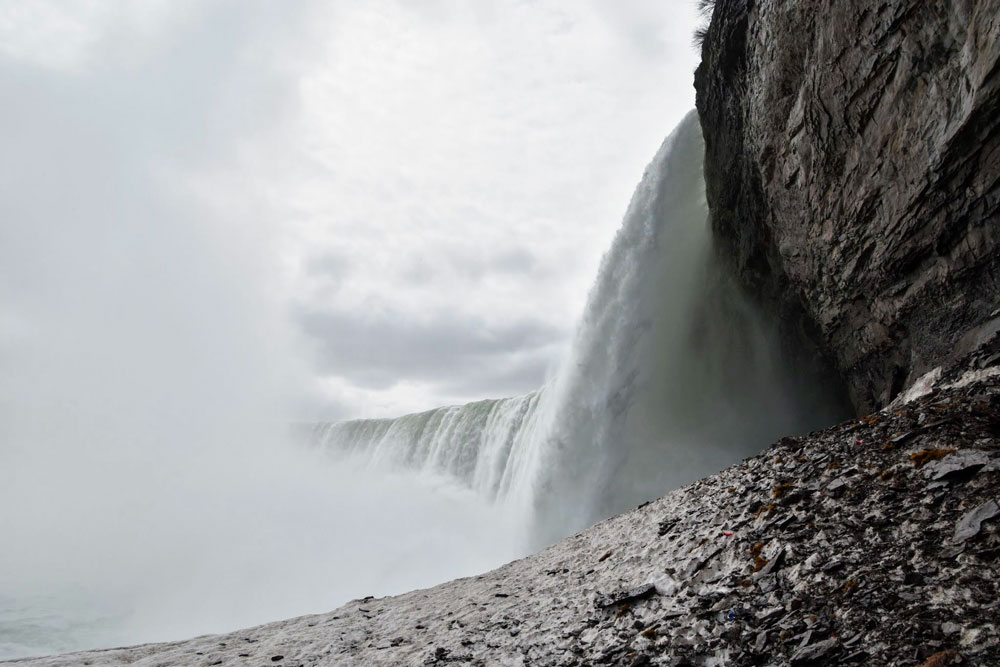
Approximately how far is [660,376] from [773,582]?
37.5 feet

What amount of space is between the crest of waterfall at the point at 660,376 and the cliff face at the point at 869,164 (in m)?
2.32

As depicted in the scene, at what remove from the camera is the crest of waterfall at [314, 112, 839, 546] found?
13570 millimetres

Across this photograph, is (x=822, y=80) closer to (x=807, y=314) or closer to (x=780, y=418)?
(x=807, y=314)

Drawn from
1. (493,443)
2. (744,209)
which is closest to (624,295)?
(744,209)

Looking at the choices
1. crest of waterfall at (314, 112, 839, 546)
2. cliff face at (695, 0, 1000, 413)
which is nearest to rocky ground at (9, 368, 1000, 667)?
cliff face at (695, 0, 1000, 413)

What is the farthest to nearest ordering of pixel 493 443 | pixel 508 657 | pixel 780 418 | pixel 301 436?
pixel 301 436
pixel 493 443
pixel 780 418
pixel 508 657

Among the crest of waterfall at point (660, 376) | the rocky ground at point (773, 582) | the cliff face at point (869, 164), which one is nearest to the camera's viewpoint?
the rocky ground at point (773, 582)

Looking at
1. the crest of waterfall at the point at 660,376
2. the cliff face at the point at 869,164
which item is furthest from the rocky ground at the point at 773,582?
the crest of waterfall at the point at 660,376

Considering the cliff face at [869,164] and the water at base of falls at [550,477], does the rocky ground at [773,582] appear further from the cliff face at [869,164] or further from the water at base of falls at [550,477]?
the water at base of falls at [550,477]

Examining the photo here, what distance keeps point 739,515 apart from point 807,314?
27.2 ft

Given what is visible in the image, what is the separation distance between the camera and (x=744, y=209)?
38.7 feet

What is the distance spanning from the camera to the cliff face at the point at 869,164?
6012 mm

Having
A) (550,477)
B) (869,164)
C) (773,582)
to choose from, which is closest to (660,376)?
(550,477)

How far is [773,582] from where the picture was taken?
329cm
